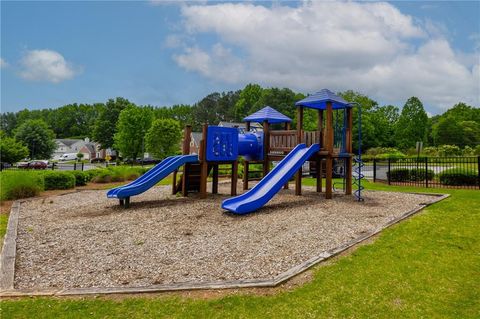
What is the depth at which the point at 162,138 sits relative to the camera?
46.2 metres

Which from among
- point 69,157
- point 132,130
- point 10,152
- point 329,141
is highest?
point 132,130

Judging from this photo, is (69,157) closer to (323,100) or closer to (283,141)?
(283,141)

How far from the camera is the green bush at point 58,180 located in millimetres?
15844

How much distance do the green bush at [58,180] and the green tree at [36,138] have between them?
47.0 m

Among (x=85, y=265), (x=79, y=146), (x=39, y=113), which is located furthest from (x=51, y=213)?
(x=39, y=113)

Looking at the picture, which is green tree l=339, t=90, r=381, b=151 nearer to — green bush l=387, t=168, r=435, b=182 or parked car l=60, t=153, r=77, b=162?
green bush l=387, t=168, r=435, b=182

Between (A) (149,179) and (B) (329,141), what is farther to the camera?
(B) (329,141)

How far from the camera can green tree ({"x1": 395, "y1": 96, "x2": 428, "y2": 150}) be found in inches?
2249

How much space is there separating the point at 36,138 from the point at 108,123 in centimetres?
1143

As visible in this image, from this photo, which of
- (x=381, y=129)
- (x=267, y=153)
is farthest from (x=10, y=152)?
(x=381, y=129)

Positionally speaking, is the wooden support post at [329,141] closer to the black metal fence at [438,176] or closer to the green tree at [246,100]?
the black metal fence at [438,176]

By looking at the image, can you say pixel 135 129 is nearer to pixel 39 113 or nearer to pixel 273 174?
pixel 273 174

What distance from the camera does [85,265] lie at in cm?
549

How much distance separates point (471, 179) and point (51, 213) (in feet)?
54.6
